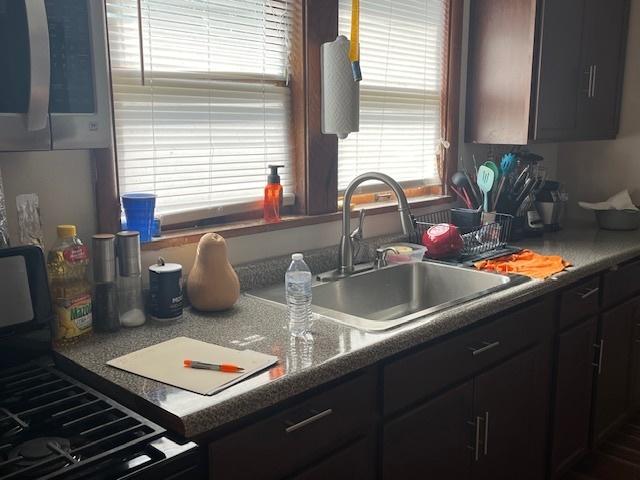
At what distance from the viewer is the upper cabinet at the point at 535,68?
2680mm

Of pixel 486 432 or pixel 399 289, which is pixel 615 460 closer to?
pixel 486 432

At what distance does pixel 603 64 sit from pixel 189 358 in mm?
2560

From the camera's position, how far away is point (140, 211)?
67.8 inches

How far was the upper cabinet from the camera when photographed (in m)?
2.68

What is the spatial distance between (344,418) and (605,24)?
8.06ft

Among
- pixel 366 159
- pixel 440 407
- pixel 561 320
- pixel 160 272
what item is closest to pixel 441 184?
pixel 366 159

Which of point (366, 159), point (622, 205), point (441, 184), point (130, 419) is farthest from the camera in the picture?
point (622, 205)

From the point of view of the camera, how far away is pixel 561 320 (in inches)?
87.3

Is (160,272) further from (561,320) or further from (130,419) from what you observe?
(561,320)

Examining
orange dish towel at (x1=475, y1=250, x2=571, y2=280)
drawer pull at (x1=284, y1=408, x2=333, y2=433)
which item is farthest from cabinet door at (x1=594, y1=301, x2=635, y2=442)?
drawer pull at (x1=284, y1=408, x2=333, y2=433)

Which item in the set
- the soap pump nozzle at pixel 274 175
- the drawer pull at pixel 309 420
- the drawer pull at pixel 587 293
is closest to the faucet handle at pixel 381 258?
the soap pump nozzle at pixel 274 175

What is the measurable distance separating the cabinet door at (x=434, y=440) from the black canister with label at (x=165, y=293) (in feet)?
1.97

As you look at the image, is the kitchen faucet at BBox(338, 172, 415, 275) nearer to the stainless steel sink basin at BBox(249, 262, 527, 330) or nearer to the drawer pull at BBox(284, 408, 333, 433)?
the stainless steel sink basin at BBox(249, 262, 527, 330)

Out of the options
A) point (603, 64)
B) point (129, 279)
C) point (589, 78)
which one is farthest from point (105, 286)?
point (603, 64)
